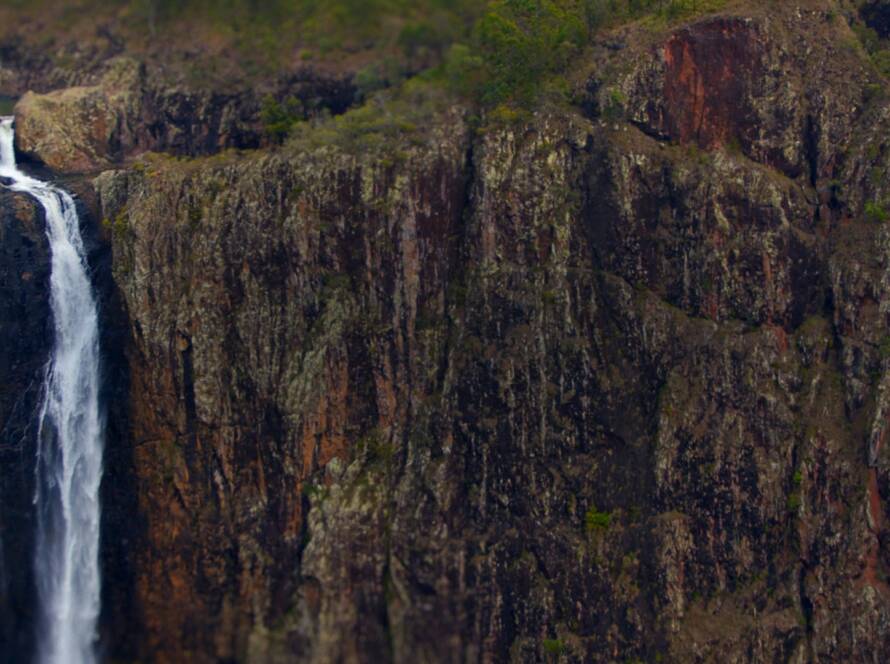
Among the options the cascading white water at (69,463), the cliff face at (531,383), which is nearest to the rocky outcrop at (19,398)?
the cascading white water at (69,463)

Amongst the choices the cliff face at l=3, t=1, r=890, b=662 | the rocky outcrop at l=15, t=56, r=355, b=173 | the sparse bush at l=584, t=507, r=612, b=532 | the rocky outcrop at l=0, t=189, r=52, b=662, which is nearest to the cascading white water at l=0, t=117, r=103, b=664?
the rocky outcrop at l=0, t=189, r=52, b=662

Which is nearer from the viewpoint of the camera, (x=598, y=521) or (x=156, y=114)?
(x=598, y=521)

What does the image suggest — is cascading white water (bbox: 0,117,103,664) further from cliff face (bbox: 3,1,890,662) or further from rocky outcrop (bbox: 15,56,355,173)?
rocky outcrop (bbox: 15,56,355,173)

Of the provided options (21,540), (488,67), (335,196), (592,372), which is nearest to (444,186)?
(335,196)

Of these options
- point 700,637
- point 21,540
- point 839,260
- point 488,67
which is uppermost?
point 488,67

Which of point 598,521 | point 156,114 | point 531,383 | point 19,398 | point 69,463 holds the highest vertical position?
point 156,114

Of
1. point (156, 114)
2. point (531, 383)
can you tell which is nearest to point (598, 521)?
point (531, 383)

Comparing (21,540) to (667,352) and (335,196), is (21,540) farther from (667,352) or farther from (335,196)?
(667,352)

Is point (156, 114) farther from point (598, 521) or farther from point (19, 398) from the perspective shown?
point (598, 521)
